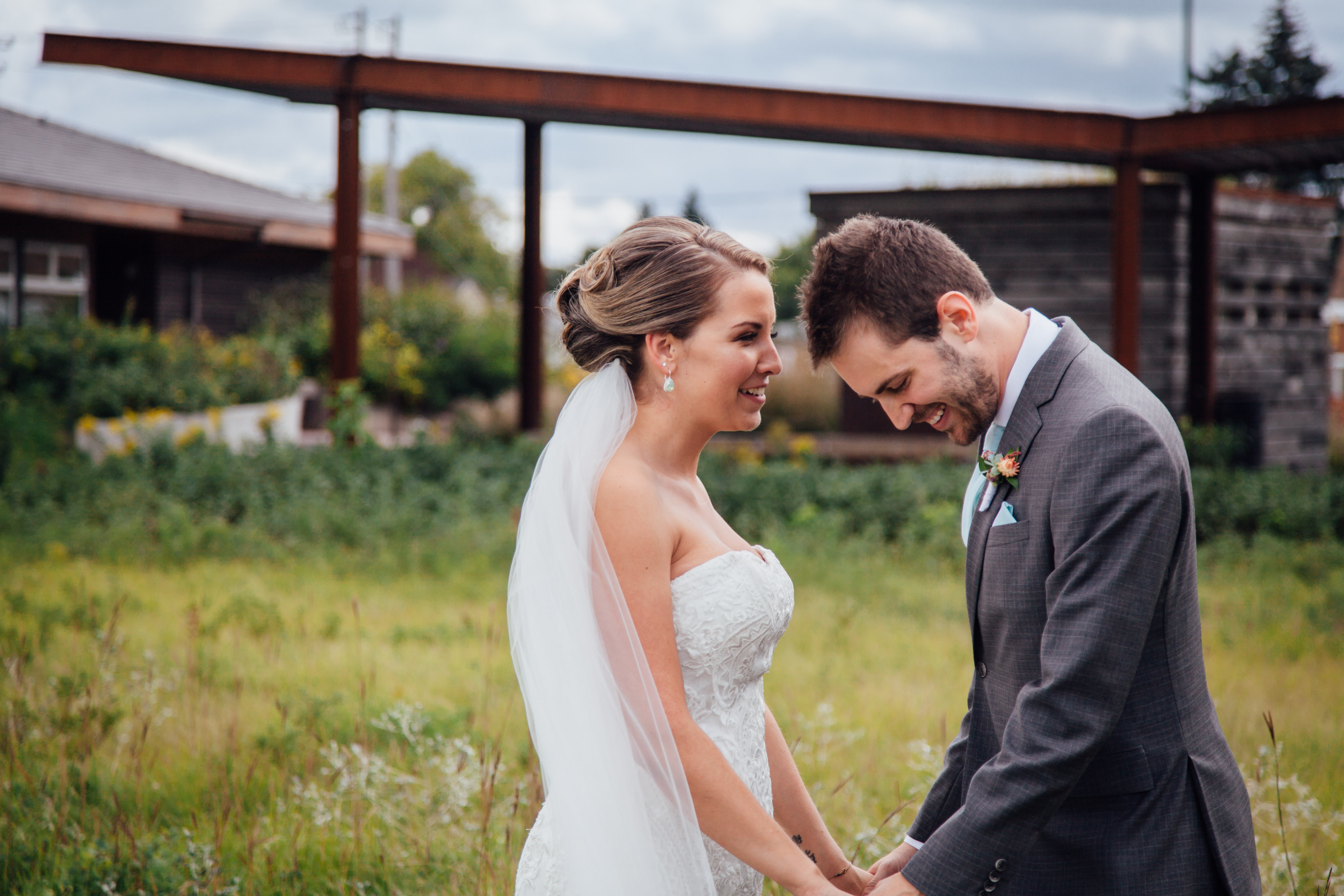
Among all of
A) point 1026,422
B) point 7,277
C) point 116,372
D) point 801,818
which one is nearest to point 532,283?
point 116,372

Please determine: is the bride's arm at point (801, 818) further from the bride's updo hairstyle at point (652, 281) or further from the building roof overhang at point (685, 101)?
→ the building roof overhang at point (685, 101)

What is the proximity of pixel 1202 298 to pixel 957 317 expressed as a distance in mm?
11695

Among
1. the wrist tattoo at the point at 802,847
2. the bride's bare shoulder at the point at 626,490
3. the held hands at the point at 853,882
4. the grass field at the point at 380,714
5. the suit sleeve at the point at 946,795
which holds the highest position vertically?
the bride's bare shoulder at the point at 626,490

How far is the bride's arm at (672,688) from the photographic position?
7.65 ft

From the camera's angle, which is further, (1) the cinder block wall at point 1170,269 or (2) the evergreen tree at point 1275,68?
(2) the evergreen tree at point 1275,68

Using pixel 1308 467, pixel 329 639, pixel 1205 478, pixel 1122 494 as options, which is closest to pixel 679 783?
pixel 1122 494

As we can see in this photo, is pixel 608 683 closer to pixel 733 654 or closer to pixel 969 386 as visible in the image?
pixel 733 654

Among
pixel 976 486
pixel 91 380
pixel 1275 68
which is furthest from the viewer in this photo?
pixel 1275 68

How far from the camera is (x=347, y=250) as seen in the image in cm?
1050

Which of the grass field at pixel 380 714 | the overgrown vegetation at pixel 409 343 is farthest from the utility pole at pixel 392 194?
the grass field at pixel 380 714

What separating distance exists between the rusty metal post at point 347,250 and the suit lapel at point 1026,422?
9.03 metres

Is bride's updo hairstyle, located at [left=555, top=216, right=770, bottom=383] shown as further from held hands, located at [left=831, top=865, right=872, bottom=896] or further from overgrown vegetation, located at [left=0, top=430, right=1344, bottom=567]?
overgrown vegetation, located at [left=0, top=430, right=1344, bottom=567]

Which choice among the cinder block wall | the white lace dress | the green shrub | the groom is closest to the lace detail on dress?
the white lace dress

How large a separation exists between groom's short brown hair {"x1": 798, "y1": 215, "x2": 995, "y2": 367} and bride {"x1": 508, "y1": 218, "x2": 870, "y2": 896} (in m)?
0.31
